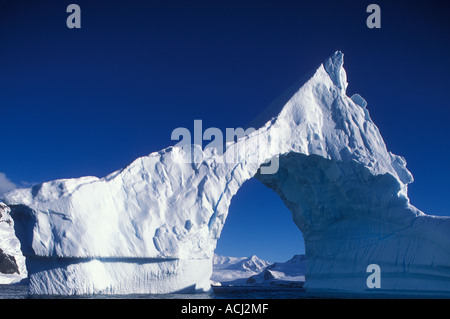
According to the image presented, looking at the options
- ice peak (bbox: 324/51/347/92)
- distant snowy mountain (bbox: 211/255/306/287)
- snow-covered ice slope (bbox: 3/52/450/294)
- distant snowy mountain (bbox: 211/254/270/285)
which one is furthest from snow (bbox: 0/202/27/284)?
ice peak (bbox: 324/51/347/92)

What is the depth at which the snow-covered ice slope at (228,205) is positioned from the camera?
42.0 feet

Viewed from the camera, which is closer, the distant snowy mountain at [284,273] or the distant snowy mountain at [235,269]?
the distant snowy mountain at [284,273]

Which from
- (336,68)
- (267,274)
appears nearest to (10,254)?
(267,274)

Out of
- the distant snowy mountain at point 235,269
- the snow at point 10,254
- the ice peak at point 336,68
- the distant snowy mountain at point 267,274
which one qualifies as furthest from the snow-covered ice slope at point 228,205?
the snow at point 10,254

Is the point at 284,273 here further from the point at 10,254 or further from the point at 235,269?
the point at 10,254

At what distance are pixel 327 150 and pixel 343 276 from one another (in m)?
5.31

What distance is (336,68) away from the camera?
66.5ft

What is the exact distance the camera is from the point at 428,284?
15.7m

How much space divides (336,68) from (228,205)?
29.3ft

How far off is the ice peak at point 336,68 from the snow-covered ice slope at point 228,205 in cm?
5

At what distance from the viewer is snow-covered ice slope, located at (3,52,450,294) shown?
42.0 ft

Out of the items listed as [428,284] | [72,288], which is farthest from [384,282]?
[72,288]

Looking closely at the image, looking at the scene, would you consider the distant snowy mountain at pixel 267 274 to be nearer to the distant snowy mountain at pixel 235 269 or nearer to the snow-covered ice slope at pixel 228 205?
the distant snowy mountain at pixel 235 269
